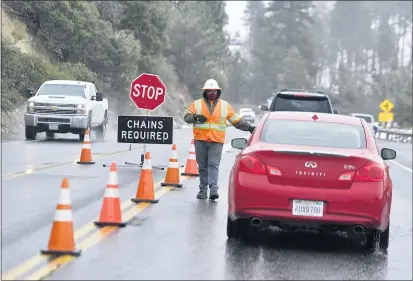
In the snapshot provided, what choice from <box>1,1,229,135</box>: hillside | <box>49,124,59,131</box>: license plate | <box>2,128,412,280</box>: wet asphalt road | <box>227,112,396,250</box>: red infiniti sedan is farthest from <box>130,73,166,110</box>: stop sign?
<box>1,1,229,135</box>: hillside

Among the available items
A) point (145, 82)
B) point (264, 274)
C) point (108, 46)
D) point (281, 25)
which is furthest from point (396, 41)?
point (264, 274)

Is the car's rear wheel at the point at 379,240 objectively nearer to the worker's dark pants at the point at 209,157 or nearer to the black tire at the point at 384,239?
the black tire at the point at 384,239

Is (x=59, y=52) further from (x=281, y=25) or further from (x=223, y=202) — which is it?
(x=281, y=25)

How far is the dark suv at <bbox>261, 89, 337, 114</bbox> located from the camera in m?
22.2

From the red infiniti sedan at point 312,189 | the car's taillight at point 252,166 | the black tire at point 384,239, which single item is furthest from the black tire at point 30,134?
the black tire at point 384,239

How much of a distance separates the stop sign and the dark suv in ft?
16.5

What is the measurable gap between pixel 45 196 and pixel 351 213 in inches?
220

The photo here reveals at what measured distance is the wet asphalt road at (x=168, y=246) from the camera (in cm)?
778

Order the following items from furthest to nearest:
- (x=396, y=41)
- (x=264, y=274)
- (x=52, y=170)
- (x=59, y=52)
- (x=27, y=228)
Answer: (x=396, y=41), (x=59, y=52), (x=52, y=170), (x=27, y=228), (x=264, y=274)

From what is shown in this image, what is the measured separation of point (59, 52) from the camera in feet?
129

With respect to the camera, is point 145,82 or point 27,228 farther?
point 145,82

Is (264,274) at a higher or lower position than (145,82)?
lower

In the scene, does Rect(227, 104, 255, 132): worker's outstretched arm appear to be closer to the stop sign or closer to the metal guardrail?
the stop sign

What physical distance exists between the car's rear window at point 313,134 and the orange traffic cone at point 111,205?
1799 mm
